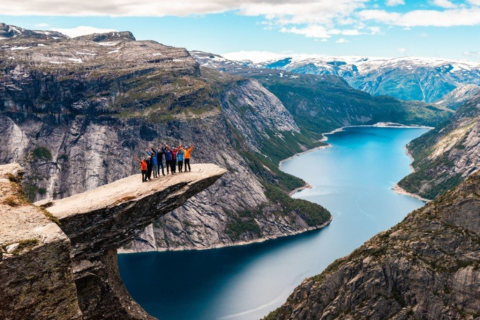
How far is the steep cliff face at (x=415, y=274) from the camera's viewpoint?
108250 mm

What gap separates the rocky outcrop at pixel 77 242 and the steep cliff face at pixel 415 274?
8067 cm

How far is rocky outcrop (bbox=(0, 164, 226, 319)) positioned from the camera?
2575 centimetres

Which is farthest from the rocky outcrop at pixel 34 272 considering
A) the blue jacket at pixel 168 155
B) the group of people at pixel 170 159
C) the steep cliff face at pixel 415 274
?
the steep cliff face at pixel 415 274

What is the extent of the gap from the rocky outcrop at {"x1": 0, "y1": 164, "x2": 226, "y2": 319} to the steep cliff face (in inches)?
3176

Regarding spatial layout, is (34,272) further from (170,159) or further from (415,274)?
(415,274)

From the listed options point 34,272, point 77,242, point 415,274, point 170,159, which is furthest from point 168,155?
point 415,274

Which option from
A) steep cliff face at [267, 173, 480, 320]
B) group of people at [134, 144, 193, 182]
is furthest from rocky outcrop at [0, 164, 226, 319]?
steep cliff face at [267, 173, 480, 320]

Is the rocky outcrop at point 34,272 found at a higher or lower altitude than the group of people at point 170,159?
lower

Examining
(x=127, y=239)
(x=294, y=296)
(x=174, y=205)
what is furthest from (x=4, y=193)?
(x=294, y=296)

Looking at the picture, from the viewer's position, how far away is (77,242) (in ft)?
131

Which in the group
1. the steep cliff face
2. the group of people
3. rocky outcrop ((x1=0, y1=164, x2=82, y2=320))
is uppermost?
the group of people

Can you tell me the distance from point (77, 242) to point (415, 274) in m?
97.4

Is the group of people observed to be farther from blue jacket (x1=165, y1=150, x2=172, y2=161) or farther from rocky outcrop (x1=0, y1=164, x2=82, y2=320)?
rocky outcrop (x1=0, y1=164, x2=82, y2=320)

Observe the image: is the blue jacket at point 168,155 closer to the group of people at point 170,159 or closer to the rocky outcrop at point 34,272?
the group of people at point 170,159
